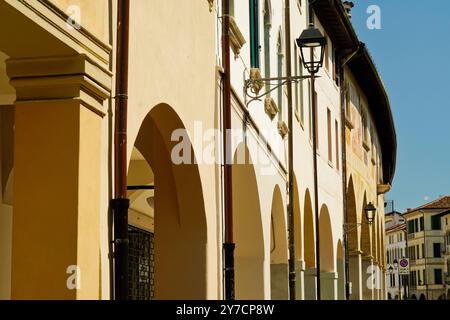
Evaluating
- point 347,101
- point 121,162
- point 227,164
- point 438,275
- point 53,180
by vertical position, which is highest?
point 347,101

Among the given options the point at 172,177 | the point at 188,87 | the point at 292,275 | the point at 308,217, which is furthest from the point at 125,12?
the point at 308,217

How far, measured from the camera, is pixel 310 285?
24.0 metres

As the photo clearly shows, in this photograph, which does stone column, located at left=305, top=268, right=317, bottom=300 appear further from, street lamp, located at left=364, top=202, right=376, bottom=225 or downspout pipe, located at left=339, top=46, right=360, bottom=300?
street lamp, located at left=364, top=202, right=376, bottom=225

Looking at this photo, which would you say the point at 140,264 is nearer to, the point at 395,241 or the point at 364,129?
the point at 364,129

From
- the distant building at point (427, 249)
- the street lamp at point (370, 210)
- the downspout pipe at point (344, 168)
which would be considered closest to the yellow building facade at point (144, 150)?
the downspout pipe at point (344, 168)

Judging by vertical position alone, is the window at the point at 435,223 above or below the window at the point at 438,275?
above

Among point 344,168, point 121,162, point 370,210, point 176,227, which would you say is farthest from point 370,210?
point 121,162

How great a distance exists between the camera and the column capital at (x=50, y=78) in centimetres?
670

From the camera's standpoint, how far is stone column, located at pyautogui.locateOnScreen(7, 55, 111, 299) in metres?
6.57

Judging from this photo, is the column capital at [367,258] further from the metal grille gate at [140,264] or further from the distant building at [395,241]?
the distant building at [395,241]

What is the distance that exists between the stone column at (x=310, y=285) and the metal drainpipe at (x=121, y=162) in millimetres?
16655

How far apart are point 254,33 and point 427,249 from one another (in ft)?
332

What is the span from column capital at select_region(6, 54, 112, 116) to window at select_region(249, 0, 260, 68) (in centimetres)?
856

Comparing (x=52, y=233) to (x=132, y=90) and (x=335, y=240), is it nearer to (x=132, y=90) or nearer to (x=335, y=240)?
(x=132, y=90)
